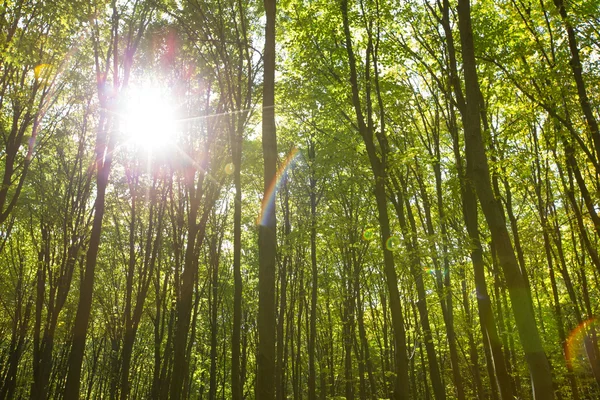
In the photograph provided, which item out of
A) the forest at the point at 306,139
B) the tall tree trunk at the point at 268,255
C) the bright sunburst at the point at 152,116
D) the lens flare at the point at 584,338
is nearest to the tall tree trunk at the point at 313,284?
the forest at the point at 306,139

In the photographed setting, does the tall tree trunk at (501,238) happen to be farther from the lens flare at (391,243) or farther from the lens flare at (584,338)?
the lens flare at (584,338)

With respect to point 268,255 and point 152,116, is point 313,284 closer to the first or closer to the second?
point 152,116

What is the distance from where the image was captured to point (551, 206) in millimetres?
17656

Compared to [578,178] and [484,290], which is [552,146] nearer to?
Result: [578,178]

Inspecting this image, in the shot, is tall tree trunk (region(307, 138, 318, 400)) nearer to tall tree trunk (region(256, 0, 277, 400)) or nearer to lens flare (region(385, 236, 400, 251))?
lens flare (region(385, 236, 400, 251))

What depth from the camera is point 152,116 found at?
14.2 metres

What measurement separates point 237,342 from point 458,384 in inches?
307

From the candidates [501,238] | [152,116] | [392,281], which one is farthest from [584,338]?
[152,116]

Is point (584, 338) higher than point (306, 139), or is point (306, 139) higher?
point (306, 139)

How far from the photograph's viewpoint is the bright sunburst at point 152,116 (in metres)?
14.2

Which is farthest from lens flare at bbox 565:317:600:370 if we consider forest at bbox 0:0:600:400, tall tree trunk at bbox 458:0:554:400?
tall tree trunk at bbox 458:0:554:400

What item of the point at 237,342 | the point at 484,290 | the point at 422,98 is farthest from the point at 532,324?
the point at 422,98

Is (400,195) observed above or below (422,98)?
below

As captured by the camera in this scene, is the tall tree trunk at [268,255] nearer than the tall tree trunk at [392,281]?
Yes
